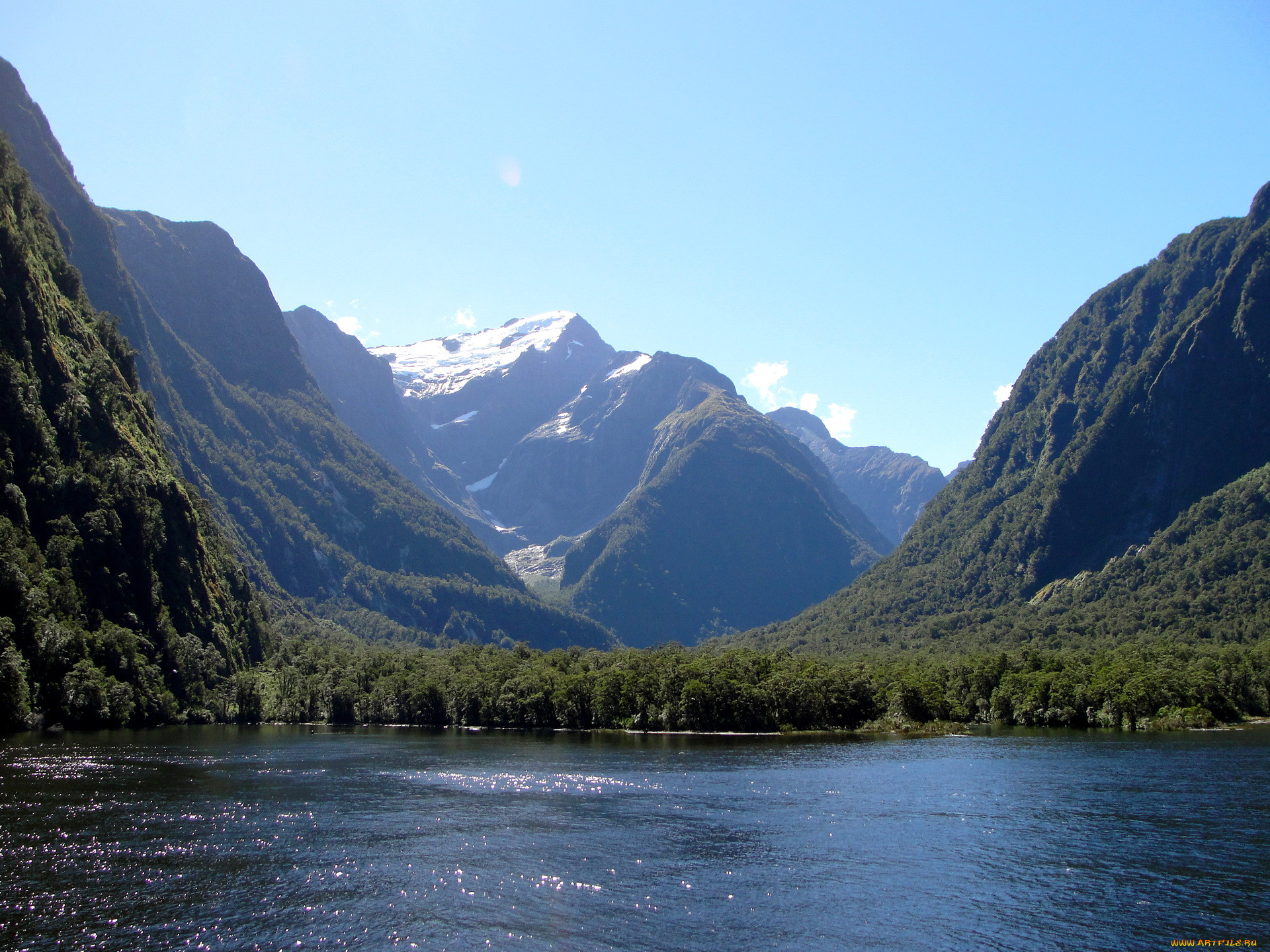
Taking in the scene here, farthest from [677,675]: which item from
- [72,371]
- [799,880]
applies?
[72,371]

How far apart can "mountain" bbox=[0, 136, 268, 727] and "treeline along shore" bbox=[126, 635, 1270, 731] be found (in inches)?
380

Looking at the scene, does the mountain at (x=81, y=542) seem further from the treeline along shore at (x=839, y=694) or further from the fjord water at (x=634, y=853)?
the fjord water at (x=634, y=853)

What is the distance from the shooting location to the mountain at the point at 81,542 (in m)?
127

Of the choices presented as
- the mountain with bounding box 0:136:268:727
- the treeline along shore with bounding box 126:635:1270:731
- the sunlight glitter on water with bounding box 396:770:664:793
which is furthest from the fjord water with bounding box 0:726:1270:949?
the treeline along shore with bounding box 126:635:1270:731

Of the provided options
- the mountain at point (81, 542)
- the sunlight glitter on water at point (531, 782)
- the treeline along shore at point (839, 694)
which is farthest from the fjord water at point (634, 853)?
the treeline along shore at point (839, 694)

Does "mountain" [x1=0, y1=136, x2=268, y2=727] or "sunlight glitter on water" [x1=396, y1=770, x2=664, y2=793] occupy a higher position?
"mountain" [x1=0, y1=136, x2=268, y2=727]

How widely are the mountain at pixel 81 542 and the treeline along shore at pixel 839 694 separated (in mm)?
9640

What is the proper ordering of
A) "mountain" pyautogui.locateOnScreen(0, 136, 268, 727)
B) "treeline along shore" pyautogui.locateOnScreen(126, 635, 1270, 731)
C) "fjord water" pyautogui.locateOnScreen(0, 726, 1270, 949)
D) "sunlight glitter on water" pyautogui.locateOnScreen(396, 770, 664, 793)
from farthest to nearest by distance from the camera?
"treeline along shore" pyautogui.locateOnScreen(126, 635, 1270, 731), "mountain" pyautogui.locateOnScreen(0, 136, 268, 727), "sunlight glitter on water" pyautogui.locateOnScreen(396, 770, 664, 793), "fjord water" pyautogui.locateOnScreen(0, 726, 1270, 949)

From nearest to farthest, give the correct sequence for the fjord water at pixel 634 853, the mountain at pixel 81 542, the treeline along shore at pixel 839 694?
the fjord water at pixel 634 853, the mountain at pixel 81 542, the treeline along shore at pixel 839 694

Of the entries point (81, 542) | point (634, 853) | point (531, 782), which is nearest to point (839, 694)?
point (531, 782)

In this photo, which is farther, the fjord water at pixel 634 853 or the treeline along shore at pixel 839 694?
the treeline along shore at pixel 839 694

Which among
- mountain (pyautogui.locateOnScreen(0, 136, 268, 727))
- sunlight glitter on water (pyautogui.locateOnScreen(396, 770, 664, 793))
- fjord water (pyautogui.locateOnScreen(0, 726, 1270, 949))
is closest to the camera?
fjord water (pyautogui.locateOnScreen(0, 726, 1270, 949))

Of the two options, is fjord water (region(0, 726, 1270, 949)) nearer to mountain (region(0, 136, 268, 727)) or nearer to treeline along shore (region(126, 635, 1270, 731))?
mountain (region(0, 136, 268, 727))

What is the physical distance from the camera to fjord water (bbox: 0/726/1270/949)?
46.5m
